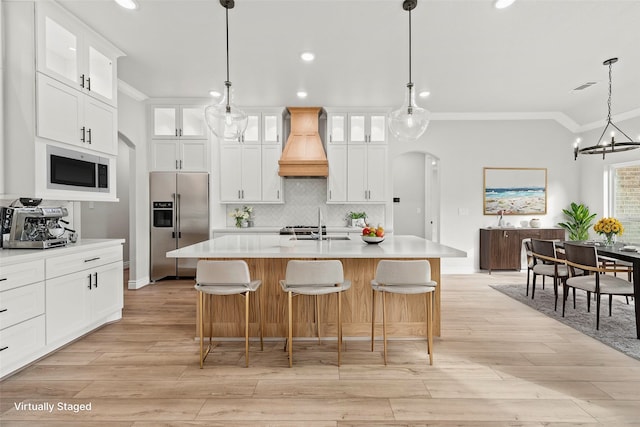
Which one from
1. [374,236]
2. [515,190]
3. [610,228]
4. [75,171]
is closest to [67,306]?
[75,171]

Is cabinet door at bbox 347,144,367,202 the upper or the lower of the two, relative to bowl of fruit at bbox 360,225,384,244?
upper

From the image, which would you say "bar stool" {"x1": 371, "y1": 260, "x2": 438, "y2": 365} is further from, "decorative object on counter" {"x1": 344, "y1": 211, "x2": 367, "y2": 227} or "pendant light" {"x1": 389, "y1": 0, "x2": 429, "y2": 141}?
"decorative object on counter" {"x1": 344, "y1": 211, "x2": 367, "y2": 227}

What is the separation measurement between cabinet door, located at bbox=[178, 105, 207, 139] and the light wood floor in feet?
10.8

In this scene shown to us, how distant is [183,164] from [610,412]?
18.8ft

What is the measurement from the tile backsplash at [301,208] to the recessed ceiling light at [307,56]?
8.21 ft

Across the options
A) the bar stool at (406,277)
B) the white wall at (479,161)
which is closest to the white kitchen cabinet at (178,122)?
the white wall at (479,161)

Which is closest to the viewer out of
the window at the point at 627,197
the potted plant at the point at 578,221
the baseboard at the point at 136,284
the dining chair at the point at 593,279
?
the dining chair at the point at 593,279

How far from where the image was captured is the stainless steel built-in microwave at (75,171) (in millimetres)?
2973

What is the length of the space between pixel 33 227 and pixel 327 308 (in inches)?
105

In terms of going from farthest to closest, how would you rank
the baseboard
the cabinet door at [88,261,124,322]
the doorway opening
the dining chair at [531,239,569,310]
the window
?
the doorway opening < the window < the baseboard < the dining chair at [531,239,569,310] < the cabinet door at [88,261,124,322]

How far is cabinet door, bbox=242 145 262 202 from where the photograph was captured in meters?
5.88

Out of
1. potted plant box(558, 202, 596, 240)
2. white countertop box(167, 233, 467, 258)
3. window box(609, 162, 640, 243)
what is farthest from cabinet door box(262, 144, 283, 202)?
window box(609, 162, 640, 243)

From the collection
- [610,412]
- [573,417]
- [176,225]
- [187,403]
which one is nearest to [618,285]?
[610,412]

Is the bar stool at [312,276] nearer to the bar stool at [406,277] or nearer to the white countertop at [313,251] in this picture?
the white countertop at [313,251]
